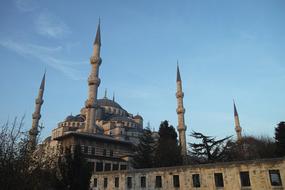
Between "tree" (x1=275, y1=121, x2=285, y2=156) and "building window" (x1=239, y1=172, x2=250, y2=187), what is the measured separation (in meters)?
9.59

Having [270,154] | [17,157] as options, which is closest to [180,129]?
[270,154]

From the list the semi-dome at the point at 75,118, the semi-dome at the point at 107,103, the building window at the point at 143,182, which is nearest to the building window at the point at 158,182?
the building window at the point at 143,182

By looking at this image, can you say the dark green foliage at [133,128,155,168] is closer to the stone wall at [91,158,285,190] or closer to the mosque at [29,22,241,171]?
the mosque at [29,22,241,171]

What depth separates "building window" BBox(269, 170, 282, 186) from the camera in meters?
14.2

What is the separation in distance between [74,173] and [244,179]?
10842mm

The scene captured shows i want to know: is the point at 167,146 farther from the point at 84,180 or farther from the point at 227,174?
the point at 84,180

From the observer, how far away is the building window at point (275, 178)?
1418 centimetres

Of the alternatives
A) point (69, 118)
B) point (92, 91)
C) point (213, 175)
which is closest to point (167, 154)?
point (213, 175)

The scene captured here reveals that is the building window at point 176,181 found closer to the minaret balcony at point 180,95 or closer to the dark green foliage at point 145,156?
the dark green foliage at point 145,156

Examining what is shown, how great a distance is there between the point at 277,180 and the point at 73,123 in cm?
3866

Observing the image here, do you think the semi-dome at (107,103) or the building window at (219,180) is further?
the semi-dome at (107,103)

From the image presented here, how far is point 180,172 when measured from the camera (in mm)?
17516

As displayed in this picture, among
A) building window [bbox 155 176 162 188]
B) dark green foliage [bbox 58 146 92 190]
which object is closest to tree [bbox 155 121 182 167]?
building window [bbox 155 176 162 188]

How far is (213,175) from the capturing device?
16.2 metres
